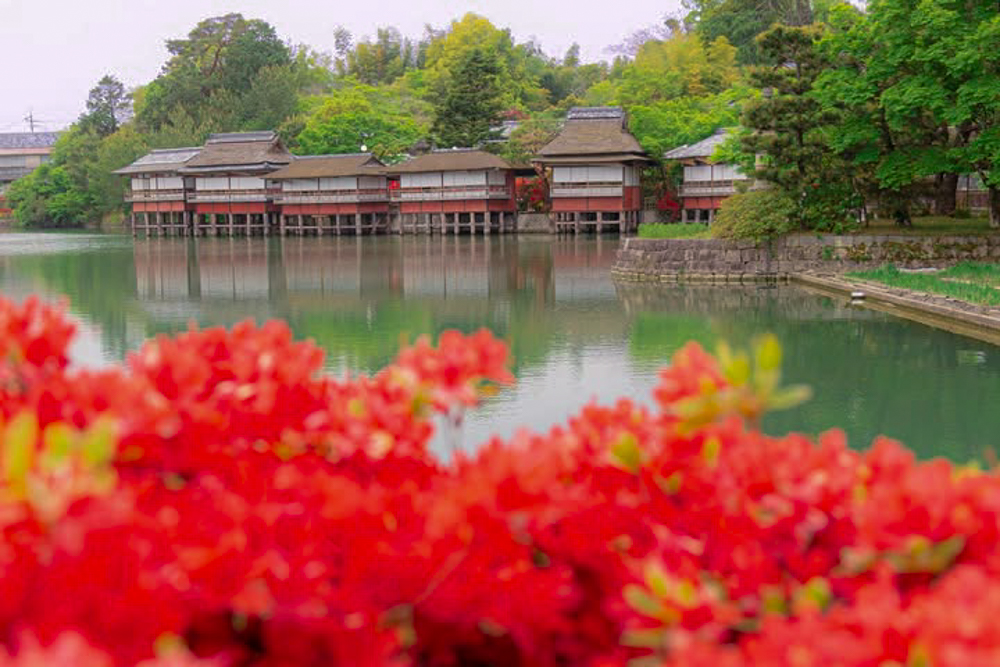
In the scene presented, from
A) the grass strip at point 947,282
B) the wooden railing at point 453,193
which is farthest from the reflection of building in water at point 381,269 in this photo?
the grass strip at point 947,282

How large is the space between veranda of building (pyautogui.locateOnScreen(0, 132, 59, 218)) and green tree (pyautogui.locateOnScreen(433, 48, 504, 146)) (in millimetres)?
43351

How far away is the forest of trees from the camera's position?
16109mm

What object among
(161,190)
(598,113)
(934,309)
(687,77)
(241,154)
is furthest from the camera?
(687,77)

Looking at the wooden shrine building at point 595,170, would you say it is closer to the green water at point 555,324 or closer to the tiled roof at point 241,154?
the green water at point 555,324

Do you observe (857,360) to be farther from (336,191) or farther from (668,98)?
(668,98)

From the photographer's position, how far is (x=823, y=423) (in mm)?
7227

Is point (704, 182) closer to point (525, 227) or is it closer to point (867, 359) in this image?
point (525, 227)

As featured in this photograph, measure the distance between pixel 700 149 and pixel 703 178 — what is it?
115cm

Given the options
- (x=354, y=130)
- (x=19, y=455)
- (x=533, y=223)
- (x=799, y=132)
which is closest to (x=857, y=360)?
(x=799, y=132)

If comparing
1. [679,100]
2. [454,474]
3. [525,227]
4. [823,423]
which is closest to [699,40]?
[679,100]

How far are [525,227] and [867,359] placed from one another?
99.0ft

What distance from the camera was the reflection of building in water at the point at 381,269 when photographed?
17484mm

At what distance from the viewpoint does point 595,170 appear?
118ft

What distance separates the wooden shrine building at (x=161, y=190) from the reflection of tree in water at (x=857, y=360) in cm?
3361
